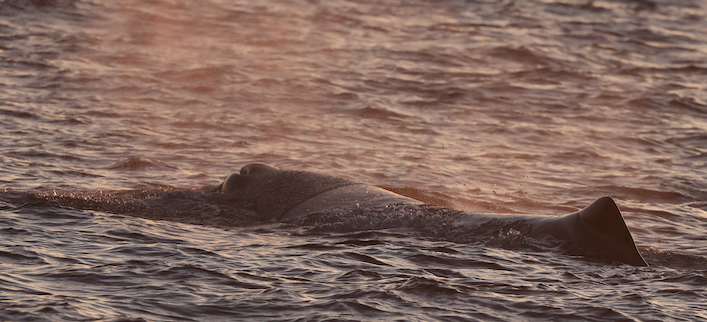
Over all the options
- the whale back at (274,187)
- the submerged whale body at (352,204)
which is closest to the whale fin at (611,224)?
the submerged whale body at (352,204)

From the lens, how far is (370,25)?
3331 centimetres

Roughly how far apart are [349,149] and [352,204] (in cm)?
710

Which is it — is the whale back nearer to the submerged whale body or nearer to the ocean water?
the submerged whale body

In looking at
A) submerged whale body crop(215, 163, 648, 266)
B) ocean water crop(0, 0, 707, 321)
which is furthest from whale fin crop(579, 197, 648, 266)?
ocean water crop(0, 0, 707, 321)

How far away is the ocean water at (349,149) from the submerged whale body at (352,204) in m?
0.25

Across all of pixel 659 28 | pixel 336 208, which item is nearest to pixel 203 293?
pixel 336 208

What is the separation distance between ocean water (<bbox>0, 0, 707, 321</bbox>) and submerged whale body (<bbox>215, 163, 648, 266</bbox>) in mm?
251

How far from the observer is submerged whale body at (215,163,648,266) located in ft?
31.4

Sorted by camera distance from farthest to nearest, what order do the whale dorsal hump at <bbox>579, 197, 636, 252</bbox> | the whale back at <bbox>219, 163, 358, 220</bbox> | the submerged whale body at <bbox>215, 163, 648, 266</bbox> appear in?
the whale back at <bbox>219, 163, 358, 220</bbox>, the submerged whale body at <bbox>215, 163, 648, 266</bbox>, the whale dorsal hump at <bbox>579, 197, 636, 252</bbox>

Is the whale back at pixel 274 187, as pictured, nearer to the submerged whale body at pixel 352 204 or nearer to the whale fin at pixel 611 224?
the submerged whale body at pixel 352 204

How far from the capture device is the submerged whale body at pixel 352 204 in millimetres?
9578

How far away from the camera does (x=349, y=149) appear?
19.1 meters

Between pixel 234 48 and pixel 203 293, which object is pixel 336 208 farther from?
pixel 234 48

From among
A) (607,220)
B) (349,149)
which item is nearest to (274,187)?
(607,220)
